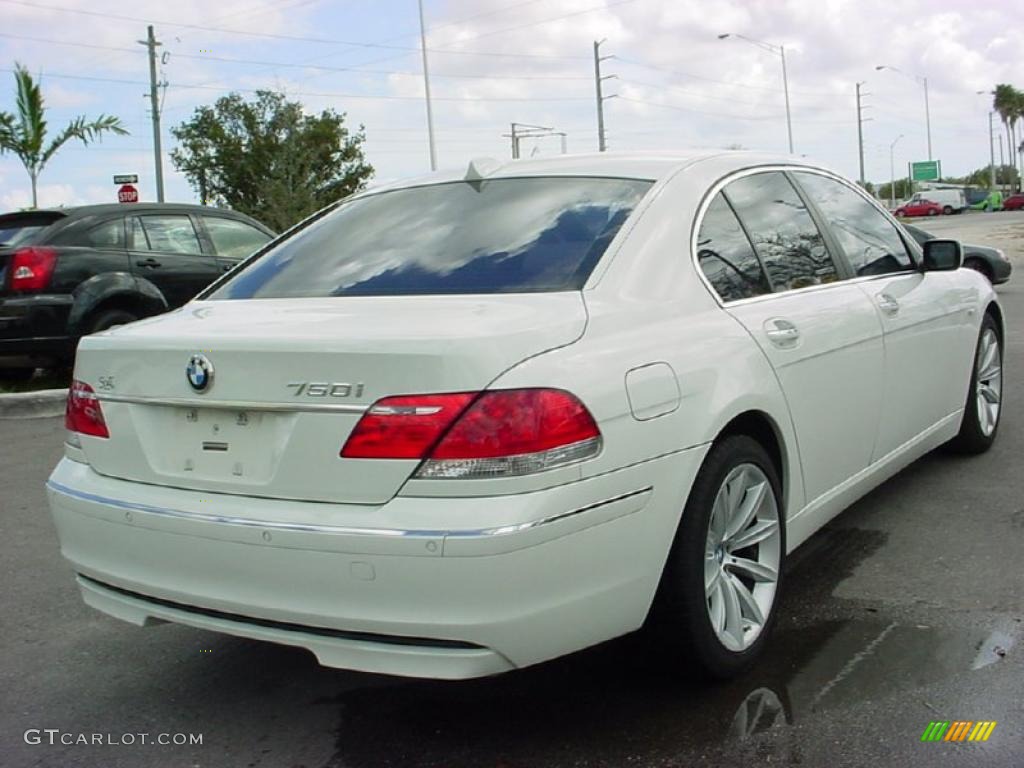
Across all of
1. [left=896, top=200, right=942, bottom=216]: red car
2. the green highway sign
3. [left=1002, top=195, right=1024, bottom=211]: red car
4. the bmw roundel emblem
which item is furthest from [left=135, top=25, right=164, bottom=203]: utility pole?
the green highway sign

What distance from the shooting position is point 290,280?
3.54 metres

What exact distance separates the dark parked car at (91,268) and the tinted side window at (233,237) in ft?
0.03

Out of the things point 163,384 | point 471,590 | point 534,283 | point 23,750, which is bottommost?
point 23,750

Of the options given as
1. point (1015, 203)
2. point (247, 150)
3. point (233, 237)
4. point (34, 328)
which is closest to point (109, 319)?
point (34, 328)

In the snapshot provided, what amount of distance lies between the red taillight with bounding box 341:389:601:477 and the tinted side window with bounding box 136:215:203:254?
295 inches

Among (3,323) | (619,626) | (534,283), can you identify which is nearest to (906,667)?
(619,626)

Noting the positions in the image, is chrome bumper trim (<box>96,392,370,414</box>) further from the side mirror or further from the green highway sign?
the green highway sign

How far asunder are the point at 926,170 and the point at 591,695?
119 metres

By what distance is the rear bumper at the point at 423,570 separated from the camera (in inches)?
97.3

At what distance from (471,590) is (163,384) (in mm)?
1041

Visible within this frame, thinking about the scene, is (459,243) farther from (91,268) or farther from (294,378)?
(91,268)

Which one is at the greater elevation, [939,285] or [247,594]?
[939,285]

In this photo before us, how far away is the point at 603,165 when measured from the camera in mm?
3686

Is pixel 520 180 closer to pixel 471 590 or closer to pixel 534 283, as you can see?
pixel 534 283
